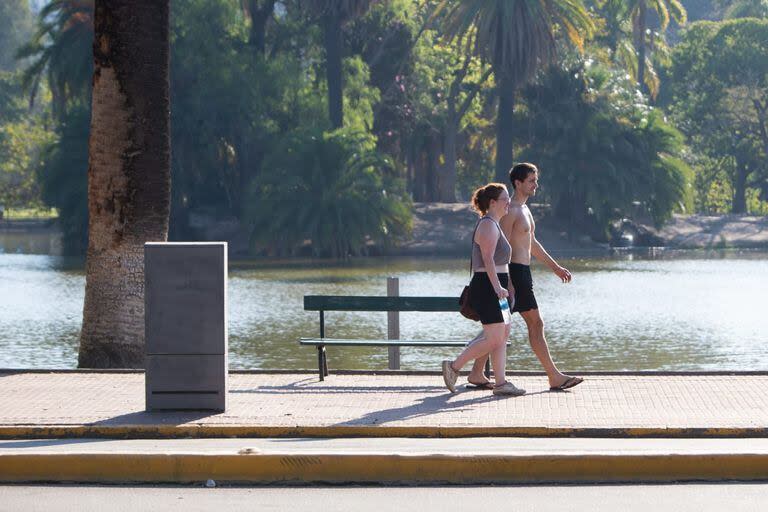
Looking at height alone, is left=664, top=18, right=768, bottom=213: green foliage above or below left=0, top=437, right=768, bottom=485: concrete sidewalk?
above

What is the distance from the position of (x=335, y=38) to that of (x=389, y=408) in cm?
4245

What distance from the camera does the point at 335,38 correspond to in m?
53.2

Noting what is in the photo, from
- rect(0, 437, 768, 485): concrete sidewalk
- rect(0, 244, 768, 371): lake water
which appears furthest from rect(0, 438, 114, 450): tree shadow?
rect(0, 244, 768, 371): lake water

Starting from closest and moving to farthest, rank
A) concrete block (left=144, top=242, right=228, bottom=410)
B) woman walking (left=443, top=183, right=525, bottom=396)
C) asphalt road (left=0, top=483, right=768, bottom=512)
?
asphalt road (left=0, top=483, right=768, bottom=512)
concrete block (left=144, top=242, right=228, bottom=410)
woman walking (left=443, top=183, right=525, bottom=396)

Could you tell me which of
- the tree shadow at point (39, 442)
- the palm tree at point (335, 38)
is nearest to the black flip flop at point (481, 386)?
the tree shadow at point (39, 442)

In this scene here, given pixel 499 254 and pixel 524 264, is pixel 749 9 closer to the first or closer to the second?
pixel 524 264

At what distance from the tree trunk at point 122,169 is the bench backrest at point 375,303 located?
220 cm

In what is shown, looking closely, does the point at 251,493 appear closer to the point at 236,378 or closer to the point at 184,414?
the point at 184,414

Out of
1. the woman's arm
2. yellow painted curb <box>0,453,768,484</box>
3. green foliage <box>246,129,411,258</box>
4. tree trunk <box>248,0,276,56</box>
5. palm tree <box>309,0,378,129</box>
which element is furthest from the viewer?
tree trunk <box>248,0,276,56</box>

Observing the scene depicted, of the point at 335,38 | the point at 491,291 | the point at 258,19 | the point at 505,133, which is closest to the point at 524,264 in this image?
the point at 491,291

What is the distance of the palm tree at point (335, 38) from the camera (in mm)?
52719

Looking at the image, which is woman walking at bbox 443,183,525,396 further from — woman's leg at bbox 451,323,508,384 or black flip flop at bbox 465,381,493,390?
black flip flop at bbox 465,381,493,390

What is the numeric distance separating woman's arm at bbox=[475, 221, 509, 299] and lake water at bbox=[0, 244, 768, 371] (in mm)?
7418

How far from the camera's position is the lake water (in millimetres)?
21031
